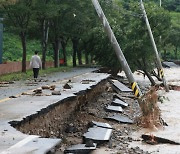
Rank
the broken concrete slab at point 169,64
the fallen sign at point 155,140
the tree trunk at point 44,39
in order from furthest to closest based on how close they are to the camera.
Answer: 1. the broken concrete slab at point 169,64
2. the tree trunk at point 44,39
3. the fallen sign at point 155,140

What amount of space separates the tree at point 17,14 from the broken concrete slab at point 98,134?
72.9 feet

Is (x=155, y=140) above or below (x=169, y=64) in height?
above

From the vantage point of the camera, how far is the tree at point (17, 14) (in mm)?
38531

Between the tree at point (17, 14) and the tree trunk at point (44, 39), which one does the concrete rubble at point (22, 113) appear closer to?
the tree at point (17, 14)

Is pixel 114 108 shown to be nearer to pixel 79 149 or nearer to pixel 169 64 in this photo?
pixel 79 149

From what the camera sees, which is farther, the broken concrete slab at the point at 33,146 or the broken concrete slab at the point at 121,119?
the broken concrete slab at the point at 121,119

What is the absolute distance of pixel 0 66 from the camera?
136 feet

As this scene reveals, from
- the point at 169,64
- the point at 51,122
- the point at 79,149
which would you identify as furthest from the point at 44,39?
the point at 169,64

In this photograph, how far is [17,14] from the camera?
3991 centimetres

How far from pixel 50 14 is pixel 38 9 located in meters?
2.17

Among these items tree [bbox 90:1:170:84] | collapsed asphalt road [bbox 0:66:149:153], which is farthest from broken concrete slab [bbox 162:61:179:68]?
collapsed asphalt road [bbox 0:66:149:153]

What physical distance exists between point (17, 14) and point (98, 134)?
2617 cm

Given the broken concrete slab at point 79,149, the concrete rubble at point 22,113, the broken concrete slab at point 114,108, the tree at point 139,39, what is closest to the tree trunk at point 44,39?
the tree at point 139,39

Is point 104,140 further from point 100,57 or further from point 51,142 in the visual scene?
point 100,57
